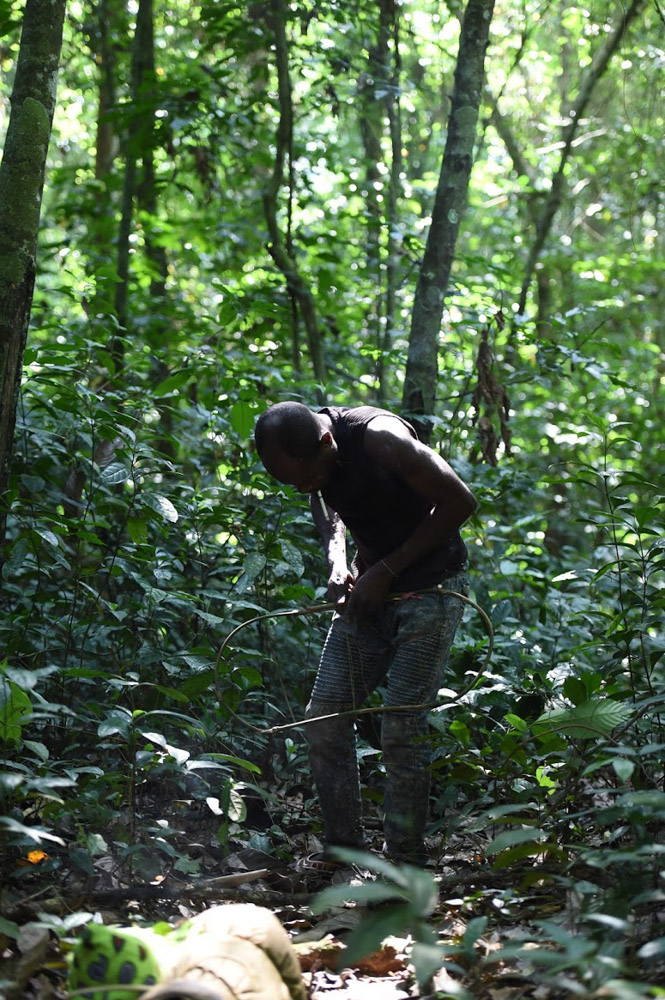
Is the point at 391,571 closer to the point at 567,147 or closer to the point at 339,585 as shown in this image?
the point at 339,585

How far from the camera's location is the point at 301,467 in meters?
3.45

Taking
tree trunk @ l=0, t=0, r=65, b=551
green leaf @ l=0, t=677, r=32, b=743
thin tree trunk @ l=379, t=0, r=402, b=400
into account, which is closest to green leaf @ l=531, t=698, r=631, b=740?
green leaf @ l=0, t=677, r=32, b=743

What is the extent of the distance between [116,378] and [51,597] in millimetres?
1178

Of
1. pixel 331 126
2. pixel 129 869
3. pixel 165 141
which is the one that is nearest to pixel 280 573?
pixel 129 869

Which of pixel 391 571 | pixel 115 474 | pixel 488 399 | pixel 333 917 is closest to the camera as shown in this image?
pixel 333 917

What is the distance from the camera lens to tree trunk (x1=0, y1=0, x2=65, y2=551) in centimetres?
357

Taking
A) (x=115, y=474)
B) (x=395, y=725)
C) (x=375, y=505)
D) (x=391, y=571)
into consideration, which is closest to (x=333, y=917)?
(x=395, y=725)

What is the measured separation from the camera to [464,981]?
104 inches

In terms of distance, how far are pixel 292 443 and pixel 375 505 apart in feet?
1.50

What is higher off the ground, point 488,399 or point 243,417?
point 488,399

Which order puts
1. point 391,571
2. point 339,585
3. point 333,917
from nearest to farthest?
point 333,917 → point 391,571 → point 339,585

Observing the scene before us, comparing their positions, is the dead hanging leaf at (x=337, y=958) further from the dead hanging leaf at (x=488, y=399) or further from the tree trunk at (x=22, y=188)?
the dead hanging leaf at (x=488, y=399)

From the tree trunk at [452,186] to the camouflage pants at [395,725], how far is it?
2122 millimetres

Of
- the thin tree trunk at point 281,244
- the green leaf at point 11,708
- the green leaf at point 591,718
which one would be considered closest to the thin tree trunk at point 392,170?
the thin tree trunk at point 281,244
